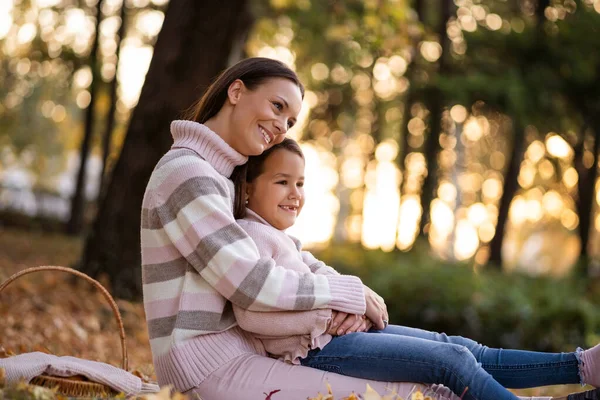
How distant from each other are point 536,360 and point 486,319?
535cm

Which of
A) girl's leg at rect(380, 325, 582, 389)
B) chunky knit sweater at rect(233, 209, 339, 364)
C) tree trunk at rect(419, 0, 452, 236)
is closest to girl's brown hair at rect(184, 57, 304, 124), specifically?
chunky knit sweater at rect(233, 209, 339, 364)

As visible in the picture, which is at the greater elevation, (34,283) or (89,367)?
(89,367)

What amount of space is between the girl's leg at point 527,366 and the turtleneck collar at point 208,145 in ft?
4.09

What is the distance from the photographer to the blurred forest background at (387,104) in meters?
7.66

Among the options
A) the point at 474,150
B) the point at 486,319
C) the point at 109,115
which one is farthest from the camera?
the point at 474,150

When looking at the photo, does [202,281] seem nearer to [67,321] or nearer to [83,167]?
[67,321]

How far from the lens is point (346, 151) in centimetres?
3077

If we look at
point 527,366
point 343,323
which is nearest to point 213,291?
point 343,323

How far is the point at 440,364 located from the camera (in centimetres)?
304

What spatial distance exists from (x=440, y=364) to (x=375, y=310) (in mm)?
406

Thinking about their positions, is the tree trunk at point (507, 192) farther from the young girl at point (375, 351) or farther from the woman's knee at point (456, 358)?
the woman's knee at point (456, 358)

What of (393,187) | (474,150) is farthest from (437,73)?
(393,187)

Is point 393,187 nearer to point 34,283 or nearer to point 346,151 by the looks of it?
point 346,151

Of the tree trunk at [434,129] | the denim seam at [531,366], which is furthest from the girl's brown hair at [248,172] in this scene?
the tree trunk at [434,129]
